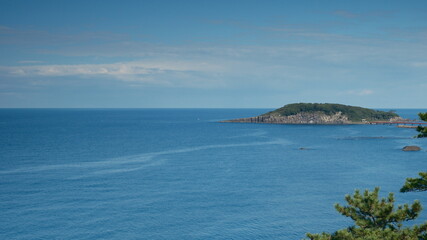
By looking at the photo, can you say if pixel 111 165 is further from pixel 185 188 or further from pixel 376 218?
pixel 376 218

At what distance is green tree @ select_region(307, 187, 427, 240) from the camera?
2955cm

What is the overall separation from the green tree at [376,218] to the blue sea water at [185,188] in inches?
1030

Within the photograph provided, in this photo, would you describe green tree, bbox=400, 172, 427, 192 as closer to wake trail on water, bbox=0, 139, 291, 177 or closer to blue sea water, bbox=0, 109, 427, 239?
blue sea water, bbox=0, 109, 427, 239

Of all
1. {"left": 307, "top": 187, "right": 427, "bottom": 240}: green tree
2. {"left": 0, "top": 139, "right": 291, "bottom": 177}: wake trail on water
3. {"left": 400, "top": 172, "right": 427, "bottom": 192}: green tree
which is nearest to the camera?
{"left": 307, "top": 187, "right": 427, "bottom": 240}: green tree

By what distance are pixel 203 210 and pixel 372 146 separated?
109 m

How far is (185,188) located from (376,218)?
55.5 meters

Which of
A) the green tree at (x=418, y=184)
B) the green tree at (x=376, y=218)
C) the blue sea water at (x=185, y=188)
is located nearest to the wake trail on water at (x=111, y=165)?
the blue sea water at (x=185, y=188)

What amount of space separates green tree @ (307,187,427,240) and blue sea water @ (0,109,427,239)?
26173 mm

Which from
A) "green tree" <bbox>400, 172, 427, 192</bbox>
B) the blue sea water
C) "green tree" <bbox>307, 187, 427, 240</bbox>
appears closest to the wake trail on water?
the blue sea water

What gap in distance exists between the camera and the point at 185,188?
276 feet

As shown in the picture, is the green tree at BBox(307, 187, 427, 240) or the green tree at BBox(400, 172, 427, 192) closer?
the green tree at BBox(307, 187, 427, 240)

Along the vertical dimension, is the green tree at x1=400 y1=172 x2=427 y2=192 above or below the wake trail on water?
above

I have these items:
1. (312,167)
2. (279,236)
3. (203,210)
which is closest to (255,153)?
(312,167)

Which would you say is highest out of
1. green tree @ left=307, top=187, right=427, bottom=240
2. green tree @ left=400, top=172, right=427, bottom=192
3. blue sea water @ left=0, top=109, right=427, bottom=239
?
green tree @ left=400, top=172, right=427, bottom=192
